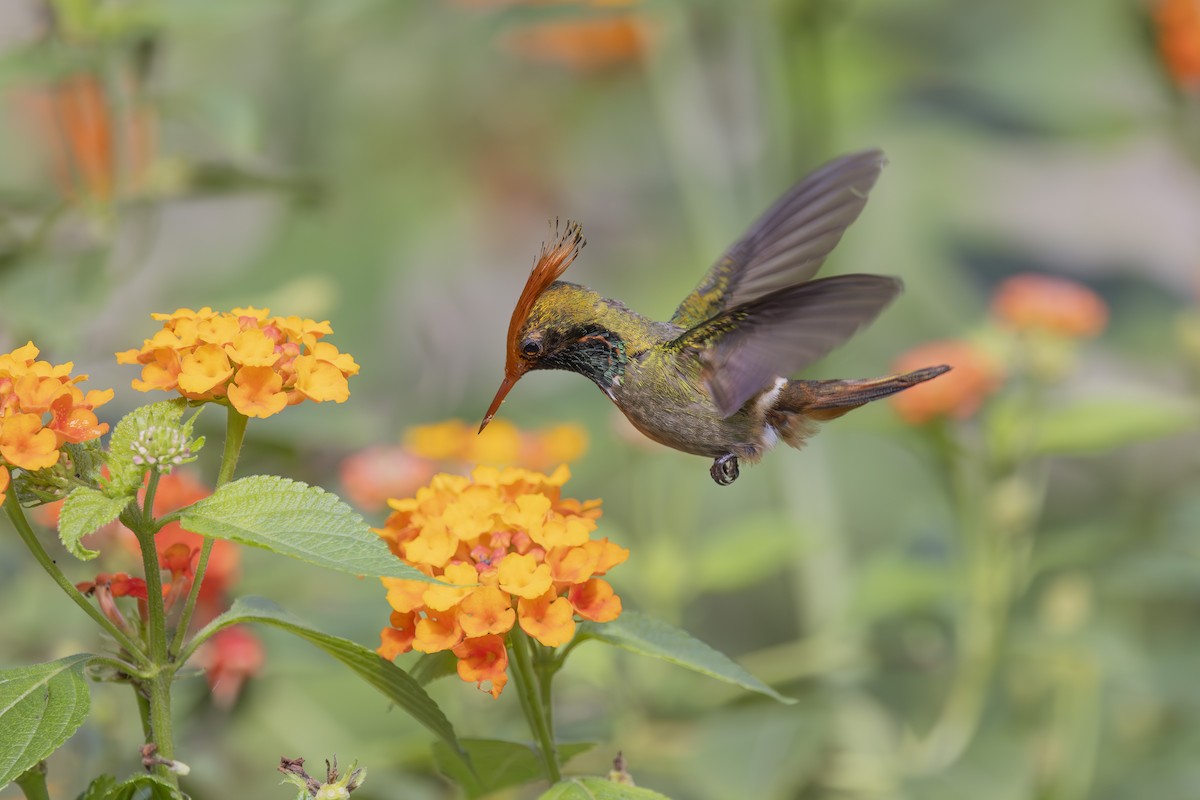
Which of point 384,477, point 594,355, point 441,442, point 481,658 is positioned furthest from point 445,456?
point 481,658

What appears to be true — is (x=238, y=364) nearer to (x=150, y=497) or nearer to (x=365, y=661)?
(x=150, y=497)

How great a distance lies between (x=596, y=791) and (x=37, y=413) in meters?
0.50

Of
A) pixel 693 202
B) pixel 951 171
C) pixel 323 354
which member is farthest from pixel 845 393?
pixel 951 171

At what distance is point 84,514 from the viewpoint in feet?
3.28

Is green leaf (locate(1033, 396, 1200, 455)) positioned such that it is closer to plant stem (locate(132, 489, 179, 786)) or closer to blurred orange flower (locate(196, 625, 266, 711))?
blurred orange flower (locate(196, 625, 266, 711))

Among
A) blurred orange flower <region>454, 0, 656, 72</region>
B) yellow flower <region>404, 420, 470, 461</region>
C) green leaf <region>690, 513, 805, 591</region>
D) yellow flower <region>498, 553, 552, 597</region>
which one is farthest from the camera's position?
blurred orange flower <region>454, 0, 656, 72</region>

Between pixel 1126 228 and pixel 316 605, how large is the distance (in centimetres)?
299

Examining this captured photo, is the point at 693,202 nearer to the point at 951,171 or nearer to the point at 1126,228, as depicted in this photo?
the point at 951,171

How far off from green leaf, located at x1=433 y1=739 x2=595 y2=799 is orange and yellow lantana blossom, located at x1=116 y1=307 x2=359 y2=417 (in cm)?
32

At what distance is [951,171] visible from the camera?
13.5 ft

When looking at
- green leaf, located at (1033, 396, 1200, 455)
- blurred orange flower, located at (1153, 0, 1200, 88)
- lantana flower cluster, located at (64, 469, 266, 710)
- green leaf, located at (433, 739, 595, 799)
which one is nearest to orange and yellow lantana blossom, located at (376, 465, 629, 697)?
green leaf, located at (433, 739, 595, 799)

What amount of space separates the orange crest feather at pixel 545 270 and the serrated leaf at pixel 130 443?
39 cm

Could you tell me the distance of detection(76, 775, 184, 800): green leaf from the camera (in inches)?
38.7

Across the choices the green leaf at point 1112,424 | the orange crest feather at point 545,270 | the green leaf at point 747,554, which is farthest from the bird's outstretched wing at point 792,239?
the green leaf at point 1112,424
